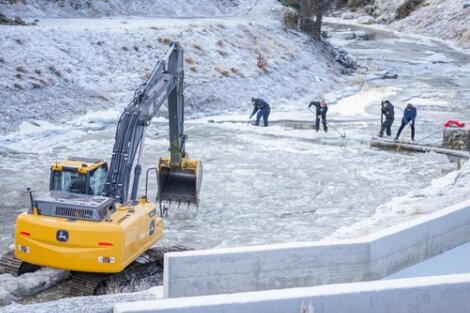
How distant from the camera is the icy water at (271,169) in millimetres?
16422

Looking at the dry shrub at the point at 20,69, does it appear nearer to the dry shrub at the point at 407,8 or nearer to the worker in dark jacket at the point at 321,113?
the worker in dark jacket at the point at 321,113

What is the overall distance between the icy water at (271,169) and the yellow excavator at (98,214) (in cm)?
216

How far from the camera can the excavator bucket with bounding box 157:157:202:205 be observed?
54.9 feet

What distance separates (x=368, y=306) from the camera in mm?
9203

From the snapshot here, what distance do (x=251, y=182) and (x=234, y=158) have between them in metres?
2.64

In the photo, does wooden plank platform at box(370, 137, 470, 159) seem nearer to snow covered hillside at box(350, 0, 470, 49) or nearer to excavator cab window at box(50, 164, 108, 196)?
excavator cab window at box(50, 164, 108, 196)

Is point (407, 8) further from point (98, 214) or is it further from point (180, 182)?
point (98, 214)

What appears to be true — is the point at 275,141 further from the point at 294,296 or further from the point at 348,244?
the point at 294,296

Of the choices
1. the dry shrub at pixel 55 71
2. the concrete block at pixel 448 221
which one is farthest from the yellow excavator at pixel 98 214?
the dry shrub at pixel 55 71

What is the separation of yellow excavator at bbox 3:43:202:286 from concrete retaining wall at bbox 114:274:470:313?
3.51 m

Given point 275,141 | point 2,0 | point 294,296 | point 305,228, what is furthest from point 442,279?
point 2,0

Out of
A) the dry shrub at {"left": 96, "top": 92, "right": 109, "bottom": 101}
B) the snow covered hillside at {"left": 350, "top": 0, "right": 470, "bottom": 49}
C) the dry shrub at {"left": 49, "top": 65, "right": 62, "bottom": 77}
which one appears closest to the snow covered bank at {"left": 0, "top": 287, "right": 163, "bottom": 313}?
the dry shrub at {"left": 96, "top": 92, "right": 109, "bottom": 101}

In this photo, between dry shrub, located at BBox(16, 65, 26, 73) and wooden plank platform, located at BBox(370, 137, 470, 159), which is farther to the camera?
dry shrub, located at BBox(16, 65, 26, 73)

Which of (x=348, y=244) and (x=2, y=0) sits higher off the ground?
(x=2, y=0)
